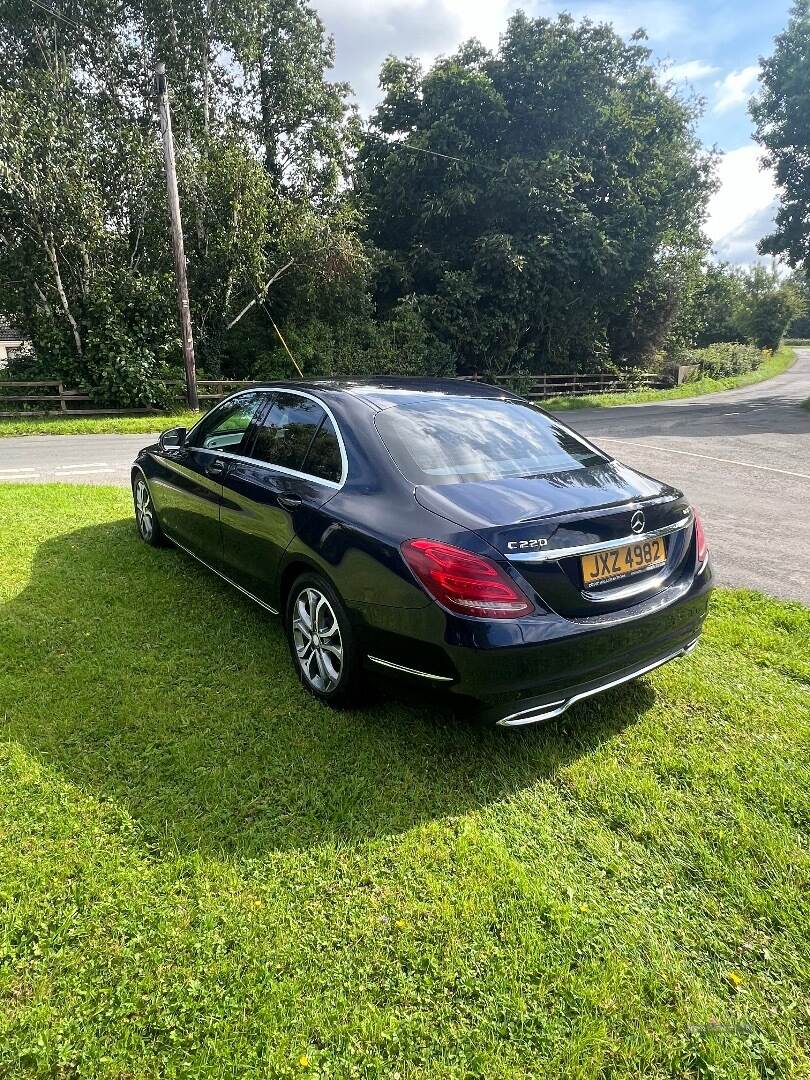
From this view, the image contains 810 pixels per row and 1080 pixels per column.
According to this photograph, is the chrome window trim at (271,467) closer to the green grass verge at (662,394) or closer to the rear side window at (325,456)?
the rear side window at (325,456)

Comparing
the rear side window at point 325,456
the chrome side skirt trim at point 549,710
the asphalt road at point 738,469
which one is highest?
the rear side window at point 325,456

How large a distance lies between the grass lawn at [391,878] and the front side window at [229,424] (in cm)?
150

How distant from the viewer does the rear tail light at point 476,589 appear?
2527 mm

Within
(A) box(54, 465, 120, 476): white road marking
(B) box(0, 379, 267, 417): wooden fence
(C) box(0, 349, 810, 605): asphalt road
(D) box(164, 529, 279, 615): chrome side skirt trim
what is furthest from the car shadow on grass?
(B) box(0, 379, 267, 417): wooden fence

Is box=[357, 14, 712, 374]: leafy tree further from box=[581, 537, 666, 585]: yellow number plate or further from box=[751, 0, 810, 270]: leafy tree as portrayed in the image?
box=[581, 537, 666, 585]: yellow number plate

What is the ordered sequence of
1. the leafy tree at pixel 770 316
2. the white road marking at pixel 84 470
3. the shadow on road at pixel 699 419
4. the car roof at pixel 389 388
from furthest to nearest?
the leafy tree at pixel 770 316 < the shadow on road at pixel 699 419 < the white road marking at pixel 84 470 < the car roof at pixel 389 388

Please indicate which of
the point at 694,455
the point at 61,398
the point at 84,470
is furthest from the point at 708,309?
the point at 84,470

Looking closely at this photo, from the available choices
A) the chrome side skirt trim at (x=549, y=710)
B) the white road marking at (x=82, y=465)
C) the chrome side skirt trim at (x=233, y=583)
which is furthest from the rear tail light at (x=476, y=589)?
the white road marking at (x=82, y=465)

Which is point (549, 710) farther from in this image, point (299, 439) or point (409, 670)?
point (299, 439)

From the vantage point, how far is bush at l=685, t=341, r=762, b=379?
3816 cm

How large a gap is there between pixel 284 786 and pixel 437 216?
25.4 metres

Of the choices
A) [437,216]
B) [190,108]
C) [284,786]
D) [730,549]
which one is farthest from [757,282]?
[284,786]

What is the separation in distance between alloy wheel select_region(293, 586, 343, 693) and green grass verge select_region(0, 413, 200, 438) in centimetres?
1228

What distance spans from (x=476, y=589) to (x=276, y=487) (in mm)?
1537
